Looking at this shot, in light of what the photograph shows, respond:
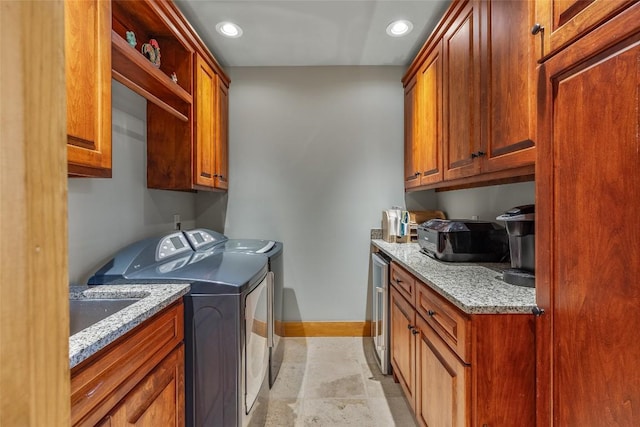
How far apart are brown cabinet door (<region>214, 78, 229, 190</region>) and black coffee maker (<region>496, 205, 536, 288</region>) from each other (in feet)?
6.66

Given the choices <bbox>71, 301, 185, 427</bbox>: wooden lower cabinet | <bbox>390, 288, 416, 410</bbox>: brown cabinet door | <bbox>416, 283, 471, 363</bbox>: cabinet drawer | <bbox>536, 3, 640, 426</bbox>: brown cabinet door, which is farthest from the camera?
<bbox>390, 288, 416, 410</bbox>: brown cabinet door

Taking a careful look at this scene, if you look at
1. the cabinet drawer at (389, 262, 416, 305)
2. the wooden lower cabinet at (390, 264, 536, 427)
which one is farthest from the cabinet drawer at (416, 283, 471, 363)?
the cabinet drawer at (389, 262, 416, 305)

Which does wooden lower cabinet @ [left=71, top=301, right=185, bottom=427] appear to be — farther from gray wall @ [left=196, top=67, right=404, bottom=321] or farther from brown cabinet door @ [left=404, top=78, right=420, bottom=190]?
brown cabinet door @ [left=404, top=78, right=420, bottom=190]

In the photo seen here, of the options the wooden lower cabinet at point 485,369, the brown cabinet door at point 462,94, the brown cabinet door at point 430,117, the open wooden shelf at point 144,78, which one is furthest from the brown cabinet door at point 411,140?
the open wooden shelf at point 144,78

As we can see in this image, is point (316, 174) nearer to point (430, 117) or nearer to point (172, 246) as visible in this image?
point (430, 117)

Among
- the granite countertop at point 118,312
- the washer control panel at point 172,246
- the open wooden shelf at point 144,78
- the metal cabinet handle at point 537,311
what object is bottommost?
the granite countertop at point 118,312

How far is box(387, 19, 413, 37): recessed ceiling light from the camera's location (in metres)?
2.11

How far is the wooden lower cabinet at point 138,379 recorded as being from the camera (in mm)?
774

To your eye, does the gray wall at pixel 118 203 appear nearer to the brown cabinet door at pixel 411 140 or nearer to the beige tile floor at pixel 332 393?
the beige tile floor at pixel 332 393

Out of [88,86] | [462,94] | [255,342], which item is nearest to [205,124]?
[88,86]

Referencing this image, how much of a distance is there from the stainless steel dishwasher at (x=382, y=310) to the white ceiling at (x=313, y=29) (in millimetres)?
1682

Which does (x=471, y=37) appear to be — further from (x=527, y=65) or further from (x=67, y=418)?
(x=67, y=418)

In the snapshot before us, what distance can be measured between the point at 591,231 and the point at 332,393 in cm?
180

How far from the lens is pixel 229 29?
2.18 meters
